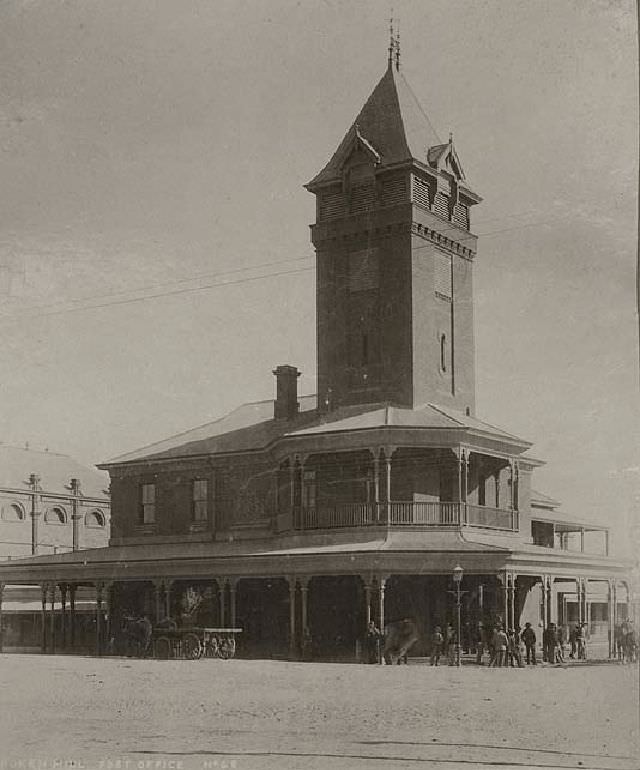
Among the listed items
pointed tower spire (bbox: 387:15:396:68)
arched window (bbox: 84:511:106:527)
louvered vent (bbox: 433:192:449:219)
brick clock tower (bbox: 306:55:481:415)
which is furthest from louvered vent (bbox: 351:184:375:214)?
arched window (bbox: 84:511:106:527)

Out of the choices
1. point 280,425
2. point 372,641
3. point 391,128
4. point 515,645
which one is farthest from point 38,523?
point 515,645

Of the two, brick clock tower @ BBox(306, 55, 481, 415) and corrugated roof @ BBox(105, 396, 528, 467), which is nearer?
brick clock tower @ BBox(306, 55, 481, 415)

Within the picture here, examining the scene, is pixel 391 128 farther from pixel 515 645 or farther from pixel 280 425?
pixel 515 645

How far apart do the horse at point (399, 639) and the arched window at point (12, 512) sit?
24448 mm

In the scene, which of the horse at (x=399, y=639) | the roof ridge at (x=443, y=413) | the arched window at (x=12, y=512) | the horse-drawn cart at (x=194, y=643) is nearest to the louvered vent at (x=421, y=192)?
the roof ridge at (x=443, y=413)

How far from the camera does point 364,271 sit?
105 ft

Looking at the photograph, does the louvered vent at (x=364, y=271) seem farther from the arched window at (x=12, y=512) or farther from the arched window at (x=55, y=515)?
the arched window at (x=55, y=515)

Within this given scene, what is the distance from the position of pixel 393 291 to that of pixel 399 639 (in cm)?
877

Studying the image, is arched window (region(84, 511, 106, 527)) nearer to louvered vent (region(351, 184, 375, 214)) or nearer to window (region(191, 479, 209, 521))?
window (region(191, 479, 209, 521))

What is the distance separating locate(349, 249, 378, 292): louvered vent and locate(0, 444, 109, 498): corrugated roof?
945 cm

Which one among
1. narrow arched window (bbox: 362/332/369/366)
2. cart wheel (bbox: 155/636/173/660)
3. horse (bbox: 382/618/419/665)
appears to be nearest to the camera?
horse (bbox: 382/618/419/665)

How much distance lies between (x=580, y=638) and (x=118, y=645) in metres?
13.3

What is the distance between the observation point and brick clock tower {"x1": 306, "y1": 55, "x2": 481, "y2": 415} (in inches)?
1191

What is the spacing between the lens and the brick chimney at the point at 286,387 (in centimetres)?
2467
